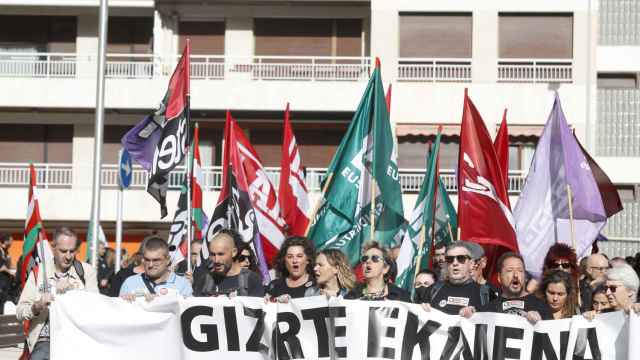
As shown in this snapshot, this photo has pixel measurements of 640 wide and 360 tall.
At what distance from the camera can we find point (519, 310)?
29.0 feet

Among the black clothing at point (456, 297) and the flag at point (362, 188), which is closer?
the black clothing at point (456, 297)

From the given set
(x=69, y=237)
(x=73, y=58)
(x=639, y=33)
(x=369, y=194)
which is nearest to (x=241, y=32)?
(x=73, y=58)

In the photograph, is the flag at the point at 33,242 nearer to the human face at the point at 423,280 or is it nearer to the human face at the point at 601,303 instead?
the human face at the point at 423,280

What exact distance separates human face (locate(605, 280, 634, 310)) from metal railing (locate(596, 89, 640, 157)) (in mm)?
24700

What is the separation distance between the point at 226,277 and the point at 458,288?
1.85 m

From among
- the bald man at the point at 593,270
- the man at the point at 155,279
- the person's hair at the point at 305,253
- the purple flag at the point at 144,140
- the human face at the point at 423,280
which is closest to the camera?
the man at the point at 155,279

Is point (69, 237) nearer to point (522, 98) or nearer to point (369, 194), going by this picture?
point (369, 194)

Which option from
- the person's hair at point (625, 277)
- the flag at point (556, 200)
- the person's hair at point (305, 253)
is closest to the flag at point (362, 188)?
the flag at point (556, 200)

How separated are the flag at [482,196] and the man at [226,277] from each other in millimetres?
2754

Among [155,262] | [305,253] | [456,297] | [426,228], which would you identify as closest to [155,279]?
[155,262]

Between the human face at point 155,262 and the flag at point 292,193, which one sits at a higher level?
the flag at point 292,193

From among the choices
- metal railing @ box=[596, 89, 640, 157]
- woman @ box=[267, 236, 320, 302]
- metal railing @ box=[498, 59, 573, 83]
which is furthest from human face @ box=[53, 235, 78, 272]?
metal railing @ box=[596, 89, 640, 157]

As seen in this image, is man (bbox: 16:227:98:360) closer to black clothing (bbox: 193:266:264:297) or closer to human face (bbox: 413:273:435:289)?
black clothing (bbox: 193:266:264:297)

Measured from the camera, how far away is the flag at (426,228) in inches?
517
